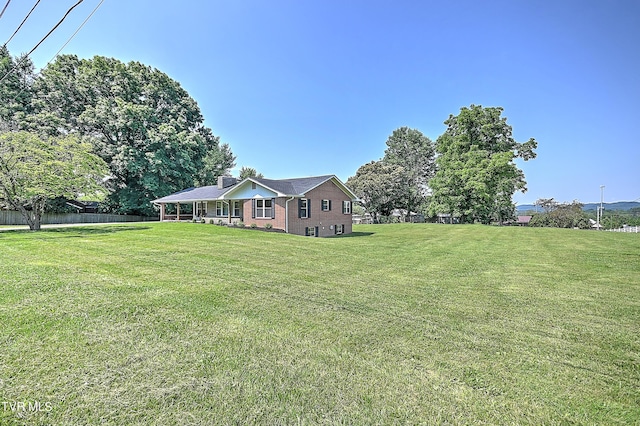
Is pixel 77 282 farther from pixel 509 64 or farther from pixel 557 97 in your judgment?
pixel 557 97

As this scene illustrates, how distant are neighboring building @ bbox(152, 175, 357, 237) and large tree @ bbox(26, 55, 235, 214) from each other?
711 cm

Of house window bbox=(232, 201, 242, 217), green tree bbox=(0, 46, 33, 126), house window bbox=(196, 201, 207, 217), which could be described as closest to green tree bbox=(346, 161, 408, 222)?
house window bbox=(196, 201, 207, 217)

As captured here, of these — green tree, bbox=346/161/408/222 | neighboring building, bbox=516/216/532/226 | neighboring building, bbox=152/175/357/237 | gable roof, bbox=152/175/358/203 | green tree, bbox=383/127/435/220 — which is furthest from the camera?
neighboring building, bbox=516/216/532/226

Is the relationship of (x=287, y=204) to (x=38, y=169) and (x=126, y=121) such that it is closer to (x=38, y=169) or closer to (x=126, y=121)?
(x=38, y=169)

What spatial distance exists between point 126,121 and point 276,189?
1886 cm

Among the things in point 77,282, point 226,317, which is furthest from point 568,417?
point 77,282

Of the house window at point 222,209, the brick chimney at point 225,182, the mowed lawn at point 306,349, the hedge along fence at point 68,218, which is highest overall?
the brick chimney at point 225,182

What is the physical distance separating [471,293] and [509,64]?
1885 centimetres

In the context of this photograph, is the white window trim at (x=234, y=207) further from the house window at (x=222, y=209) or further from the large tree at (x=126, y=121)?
the large tree at (x=126, y=121)

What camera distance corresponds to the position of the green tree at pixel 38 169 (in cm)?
1638

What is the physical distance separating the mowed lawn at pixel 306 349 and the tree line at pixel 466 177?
3019 cm

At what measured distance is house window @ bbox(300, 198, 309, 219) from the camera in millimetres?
21562

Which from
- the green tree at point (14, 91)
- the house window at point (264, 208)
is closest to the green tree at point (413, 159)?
the house window at point (264, 208)

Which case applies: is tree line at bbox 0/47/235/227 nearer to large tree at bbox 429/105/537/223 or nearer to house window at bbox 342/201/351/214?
house window at bbox 342/201/351/214
